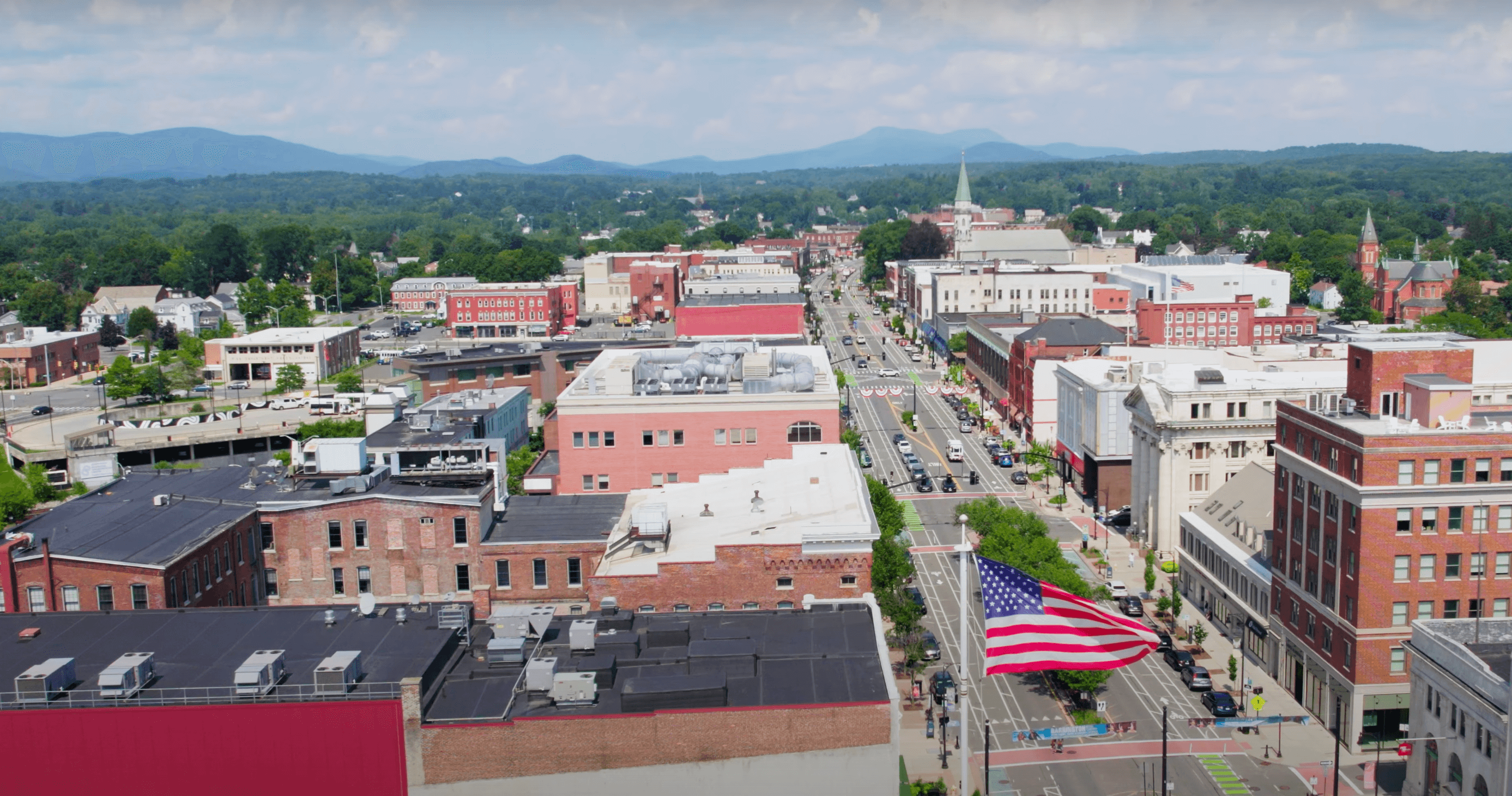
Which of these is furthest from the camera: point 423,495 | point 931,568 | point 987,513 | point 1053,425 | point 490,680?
point 1053,425

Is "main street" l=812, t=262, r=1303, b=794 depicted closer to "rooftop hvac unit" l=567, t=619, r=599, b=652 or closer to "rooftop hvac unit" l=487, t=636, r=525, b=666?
"rooftop hvac unit" l=567, t=619, r=599, b=652

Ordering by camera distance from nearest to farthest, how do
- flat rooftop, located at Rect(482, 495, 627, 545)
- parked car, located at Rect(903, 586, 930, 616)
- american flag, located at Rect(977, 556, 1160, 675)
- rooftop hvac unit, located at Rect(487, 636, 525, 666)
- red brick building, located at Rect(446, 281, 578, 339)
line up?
american flag, located at Rect(977, 556, 1160, 675) < rooftop hvac unit, located at Rect(487, 636, 525, 666) < flat rooftop, located at Rect(482, 495, 627, 545) < parked car, located at Rect(903, 586, 930, 616) < red brick building, located at Rect(446, 281, 578, 339)

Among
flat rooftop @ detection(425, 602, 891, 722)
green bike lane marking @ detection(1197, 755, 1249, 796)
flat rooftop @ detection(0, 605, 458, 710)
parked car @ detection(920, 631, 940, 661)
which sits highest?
flat rooftop @ detection(0, 605, 458, 710)

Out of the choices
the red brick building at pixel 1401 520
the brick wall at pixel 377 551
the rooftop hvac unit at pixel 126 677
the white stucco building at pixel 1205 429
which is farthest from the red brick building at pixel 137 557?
the white stucco building at pixel 1205 429

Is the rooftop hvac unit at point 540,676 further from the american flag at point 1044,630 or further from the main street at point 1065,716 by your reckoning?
the main street at point 1065,716

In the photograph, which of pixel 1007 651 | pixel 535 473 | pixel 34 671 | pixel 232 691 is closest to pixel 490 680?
pixel 232 691

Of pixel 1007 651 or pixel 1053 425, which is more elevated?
pixel 1007 651

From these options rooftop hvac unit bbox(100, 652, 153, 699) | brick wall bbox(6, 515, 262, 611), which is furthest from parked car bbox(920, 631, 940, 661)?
rooftop hvac unit bbox(100, 652, 153, 699)

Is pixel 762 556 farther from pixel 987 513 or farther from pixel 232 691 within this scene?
pixel 987 513
